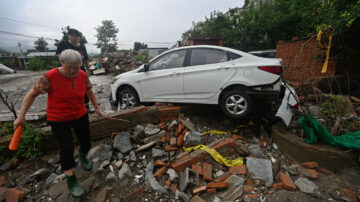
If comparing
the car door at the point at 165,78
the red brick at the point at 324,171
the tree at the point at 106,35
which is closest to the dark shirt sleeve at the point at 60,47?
the car door at the point at 165,78

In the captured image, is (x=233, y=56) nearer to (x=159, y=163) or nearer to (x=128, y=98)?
(x=159, y=163)

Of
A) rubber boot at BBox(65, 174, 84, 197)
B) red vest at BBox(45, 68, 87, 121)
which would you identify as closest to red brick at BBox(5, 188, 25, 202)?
rubber boot at BBox(65, 174, 84, 197)

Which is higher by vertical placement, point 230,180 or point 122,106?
point 122,106

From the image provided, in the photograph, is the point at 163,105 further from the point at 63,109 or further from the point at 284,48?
the point at 284,48

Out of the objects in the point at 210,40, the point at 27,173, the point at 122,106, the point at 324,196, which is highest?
the point at 210,40

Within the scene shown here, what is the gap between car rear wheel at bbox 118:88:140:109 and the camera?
12.2 ft

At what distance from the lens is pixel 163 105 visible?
3.40 meters

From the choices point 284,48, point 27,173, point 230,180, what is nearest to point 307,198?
point 230,180

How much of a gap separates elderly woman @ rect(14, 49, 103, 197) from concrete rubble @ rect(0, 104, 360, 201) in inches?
20.4

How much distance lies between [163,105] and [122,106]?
1.15 metres

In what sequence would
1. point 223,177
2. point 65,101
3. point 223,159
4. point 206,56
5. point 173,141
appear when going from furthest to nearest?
1. point 206,56
2. point 173,141
3. point 223,159
4. point 223,177
5. point 65,101

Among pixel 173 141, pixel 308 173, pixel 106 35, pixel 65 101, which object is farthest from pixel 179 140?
pixel 106 35

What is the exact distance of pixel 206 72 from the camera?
311cm

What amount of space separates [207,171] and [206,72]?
5.99ft
